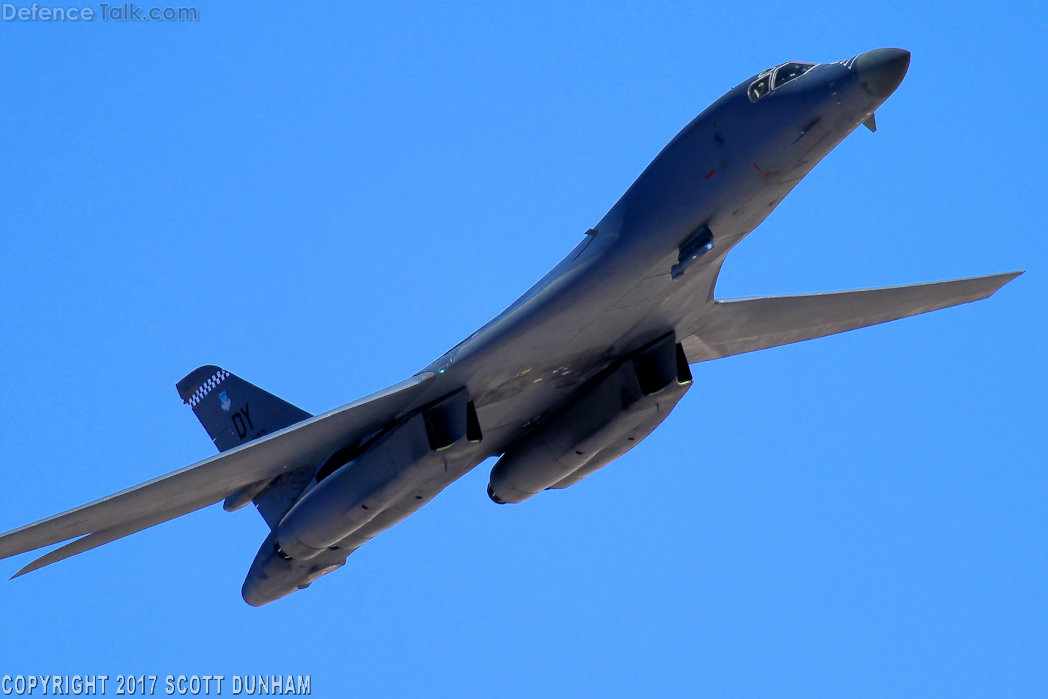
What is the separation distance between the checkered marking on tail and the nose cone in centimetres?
1170

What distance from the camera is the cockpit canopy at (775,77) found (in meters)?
12.0

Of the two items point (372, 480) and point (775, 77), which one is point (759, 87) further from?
point (372, 480)

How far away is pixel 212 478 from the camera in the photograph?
14.8 meters

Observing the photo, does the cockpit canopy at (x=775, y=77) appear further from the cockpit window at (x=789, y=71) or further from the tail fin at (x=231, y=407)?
the tail fin at (x=231, y=407)

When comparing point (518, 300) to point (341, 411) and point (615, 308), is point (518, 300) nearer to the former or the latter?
point (615, 308)

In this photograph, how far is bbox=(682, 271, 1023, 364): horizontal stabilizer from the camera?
16344 mm

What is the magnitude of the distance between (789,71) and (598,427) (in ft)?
18.1

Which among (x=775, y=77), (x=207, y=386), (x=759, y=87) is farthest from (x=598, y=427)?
(x=207, y=386)

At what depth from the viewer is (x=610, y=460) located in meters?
16.2

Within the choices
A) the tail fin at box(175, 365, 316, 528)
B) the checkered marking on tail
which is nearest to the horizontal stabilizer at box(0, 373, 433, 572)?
the tail fin at box(175, 365, 316, 528)

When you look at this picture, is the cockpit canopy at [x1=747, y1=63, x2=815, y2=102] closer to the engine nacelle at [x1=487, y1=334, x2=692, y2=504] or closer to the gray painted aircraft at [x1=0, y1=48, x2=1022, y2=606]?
the gray painted aircraft at [x1=0, y1=48, x2=1022, y2=606]

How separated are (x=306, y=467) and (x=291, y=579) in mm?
1716

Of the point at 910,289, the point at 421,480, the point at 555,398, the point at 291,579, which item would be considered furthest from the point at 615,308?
the point at 291,579

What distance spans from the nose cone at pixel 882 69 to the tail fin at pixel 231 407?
10.3m
